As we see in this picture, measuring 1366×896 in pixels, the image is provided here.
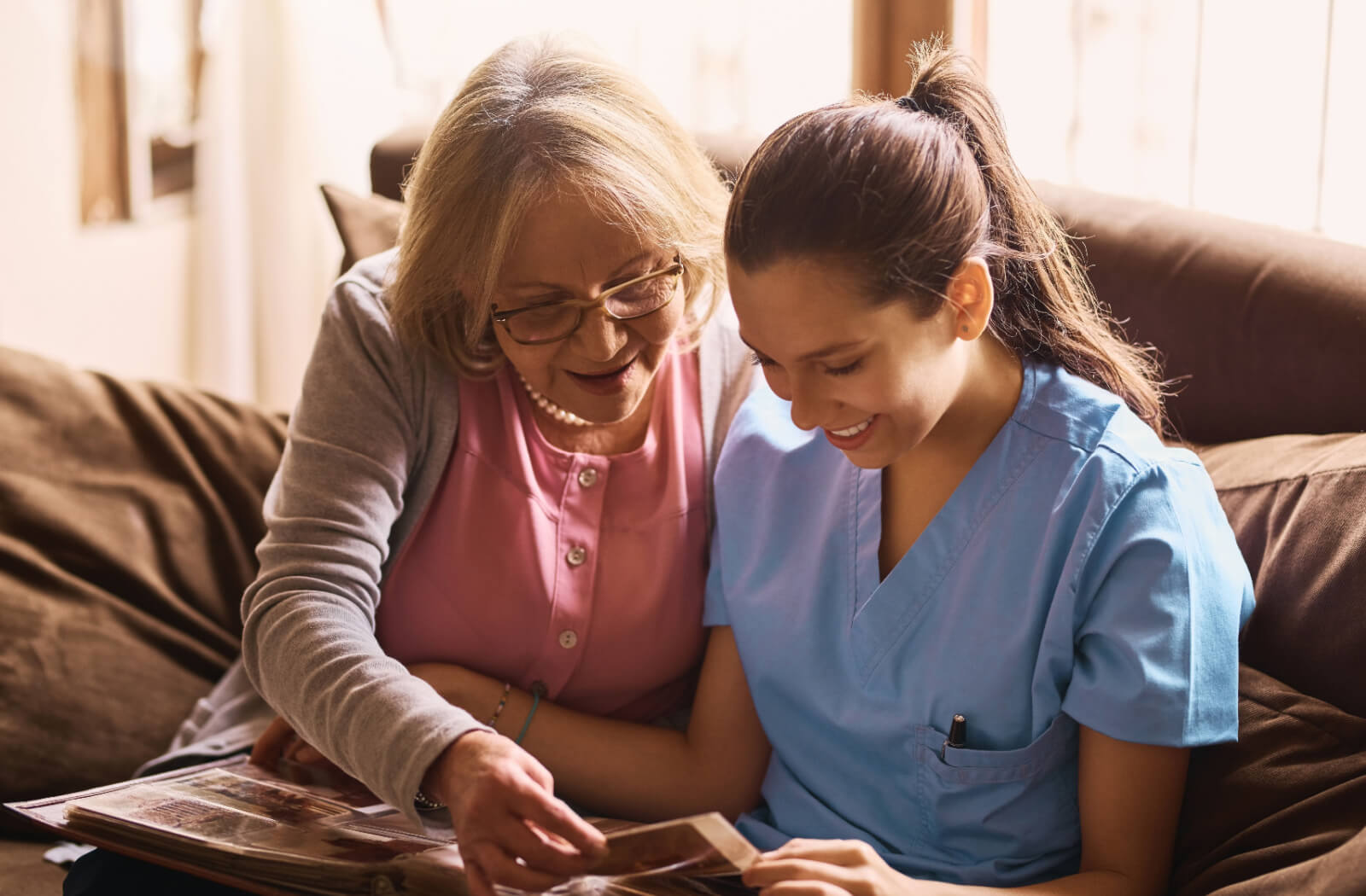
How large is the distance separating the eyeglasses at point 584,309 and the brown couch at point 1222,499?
57 cm

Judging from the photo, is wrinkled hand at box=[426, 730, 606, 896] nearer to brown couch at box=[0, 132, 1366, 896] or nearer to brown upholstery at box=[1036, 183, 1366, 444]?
brown couch at box=[0, 132, 1366, 896]

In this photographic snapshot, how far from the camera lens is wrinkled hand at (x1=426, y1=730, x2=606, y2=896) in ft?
3.46

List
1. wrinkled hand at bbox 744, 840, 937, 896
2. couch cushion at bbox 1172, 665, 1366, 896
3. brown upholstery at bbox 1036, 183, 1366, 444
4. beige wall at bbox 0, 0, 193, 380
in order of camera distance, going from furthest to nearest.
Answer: beige wall at bbox 0, 0, 193, 380 → brown upholstery at bbox 1036, 183, 1366, 444 → couch cushion at bbox 1172, 665, 1366, 896 → wrinkled hand at bbox 744, 840, 937, 896

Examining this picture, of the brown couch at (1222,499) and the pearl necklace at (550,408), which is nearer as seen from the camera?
the brown couch at (1222,499)

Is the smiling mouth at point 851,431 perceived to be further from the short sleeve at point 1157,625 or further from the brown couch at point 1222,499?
the brown couch at point 1222,499

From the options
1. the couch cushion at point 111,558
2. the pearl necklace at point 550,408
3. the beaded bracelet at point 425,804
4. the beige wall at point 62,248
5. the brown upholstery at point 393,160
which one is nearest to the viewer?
the beaded bracelet at point 425,804

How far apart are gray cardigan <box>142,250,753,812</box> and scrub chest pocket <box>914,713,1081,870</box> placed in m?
0.42

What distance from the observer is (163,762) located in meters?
1.51

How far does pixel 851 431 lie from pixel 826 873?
0.36 metres

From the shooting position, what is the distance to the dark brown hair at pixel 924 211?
1051 millimetres

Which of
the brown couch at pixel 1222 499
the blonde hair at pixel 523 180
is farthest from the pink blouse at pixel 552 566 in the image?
the brown couch at pixel 1222 499

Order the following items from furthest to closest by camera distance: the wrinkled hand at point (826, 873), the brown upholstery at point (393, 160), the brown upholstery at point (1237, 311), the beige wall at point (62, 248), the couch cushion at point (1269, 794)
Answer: the beige wall at point (62, 248), the brown upholstery at point (393, 160), the brown upholstery at point (1237, 311), the couch cushion at point (1269, 794), the wrinkled hand at point (826, 873)

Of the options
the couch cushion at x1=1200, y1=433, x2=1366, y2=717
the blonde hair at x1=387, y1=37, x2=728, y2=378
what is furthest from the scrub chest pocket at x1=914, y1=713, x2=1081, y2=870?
the blonde hair at x1=387, y1=37, x2=728, y2=378

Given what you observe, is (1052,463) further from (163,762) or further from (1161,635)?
(163,762)
